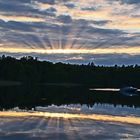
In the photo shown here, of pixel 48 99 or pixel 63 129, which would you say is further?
pixel 48 99

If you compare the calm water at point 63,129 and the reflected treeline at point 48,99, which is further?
the reflected treeline at point 48,99

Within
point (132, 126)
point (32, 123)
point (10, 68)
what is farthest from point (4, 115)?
point (10, 68)

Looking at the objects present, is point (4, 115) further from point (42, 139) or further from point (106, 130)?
point (42, 139)

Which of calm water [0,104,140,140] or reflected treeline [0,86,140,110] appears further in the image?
reflected treeline [0,86,140,110]

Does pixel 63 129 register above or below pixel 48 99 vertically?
below

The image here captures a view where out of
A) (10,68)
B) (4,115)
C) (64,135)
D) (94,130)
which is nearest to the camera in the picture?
(64,135)

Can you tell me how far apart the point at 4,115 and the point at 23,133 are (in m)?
12.5

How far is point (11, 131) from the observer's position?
107 feet

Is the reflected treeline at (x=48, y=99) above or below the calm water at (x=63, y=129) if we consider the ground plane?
above

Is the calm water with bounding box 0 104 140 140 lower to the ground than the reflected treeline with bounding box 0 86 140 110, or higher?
lower

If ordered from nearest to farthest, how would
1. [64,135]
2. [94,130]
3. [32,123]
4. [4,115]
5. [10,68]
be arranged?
[64,135], [94,130], [32,123], [4,115], [10,68]

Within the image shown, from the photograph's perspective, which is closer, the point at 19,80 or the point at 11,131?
the point at 11,131

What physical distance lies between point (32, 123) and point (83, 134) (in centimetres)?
625

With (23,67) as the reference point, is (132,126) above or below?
below
